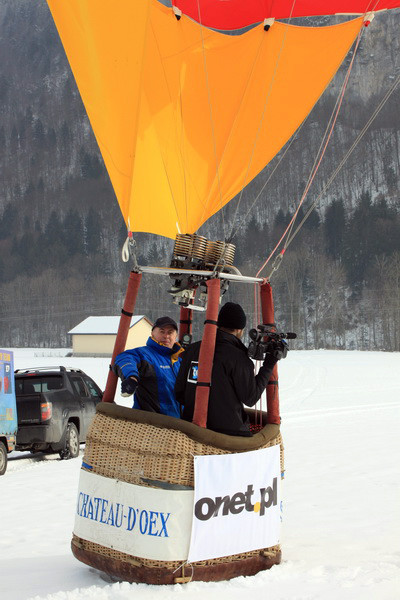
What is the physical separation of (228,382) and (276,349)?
1.44 feet

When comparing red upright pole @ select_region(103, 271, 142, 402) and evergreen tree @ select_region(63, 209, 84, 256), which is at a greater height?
evergreen tree @ select_region(63, 209, 84, 256)

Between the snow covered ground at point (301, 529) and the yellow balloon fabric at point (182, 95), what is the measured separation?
115 inches

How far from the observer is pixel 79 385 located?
1446cm

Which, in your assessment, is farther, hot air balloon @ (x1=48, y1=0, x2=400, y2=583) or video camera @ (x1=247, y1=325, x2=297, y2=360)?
video camera @ (x1=247, y1=325, x2=297, y2=360)

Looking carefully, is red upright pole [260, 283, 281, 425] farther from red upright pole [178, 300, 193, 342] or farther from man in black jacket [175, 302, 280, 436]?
red upright pole [178, 300, 193, 342]

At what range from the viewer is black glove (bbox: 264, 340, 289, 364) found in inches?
222

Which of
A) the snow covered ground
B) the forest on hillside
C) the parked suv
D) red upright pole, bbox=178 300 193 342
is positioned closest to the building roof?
the forest on hillside

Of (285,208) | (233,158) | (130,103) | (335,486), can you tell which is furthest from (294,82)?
(285,208)

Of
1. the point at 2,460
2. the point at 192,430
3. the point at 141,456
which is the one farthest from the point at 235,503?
the point at 2,460

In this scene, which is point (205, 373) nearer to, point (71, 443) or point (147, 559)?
point (147, 559)

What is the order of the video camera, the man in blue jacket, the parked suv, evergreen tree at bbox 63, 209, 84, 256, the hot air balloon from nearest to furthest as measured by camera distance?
the hot air balloon, the video camera, the man in blue jacket, the parked suv, evergreen tree at bbox 63, 209, 84, 256

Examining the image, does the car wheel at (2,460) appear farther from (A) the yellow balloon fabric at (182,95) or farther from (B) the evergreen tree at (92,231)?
(B) the evergreen tree at (92,231)

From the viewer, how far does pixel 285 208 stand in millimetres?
128500

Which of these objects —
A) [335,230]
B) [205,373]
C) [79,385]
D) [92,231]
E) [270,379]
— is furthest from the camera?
[92,231]
